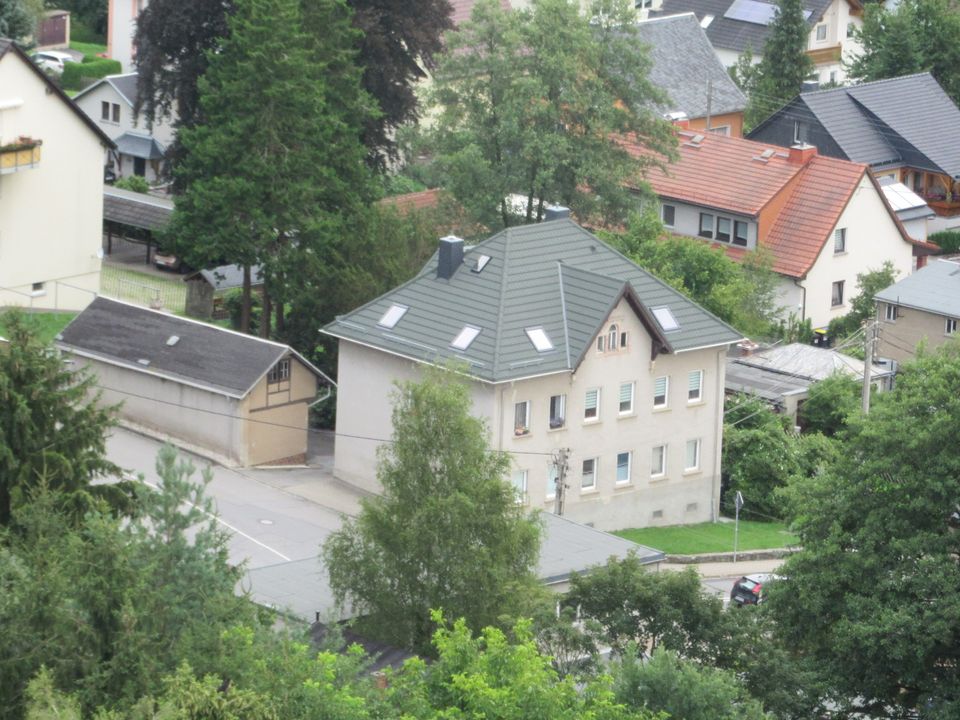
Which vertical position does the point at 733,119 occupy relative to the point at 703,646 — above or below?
→ above

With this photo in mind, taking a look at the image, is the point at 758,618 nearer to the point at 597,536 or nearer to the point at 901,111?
the point at 597,536

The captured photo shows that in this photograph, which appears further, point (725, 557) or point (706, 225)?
point (706, 225)

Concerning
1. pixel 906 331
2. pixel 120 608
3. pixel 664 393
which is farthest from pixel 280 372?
pixel 120 608

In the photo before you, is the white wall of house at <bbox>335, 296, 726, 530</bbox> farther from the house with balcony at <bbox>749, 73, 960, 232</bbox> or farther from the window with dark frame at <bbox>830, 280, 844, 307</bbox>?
the house with balcony at <bbox>749, 73, 960, 232</bbox>

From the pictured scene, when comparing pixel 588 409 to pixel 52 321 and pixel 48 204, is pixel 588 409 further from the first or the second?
pixel 48 204

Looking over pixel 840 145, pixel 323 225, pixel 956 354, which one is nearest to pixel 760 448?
pixel 323 225

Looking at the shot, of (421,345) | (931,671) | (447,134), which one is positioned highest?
(447,134)
